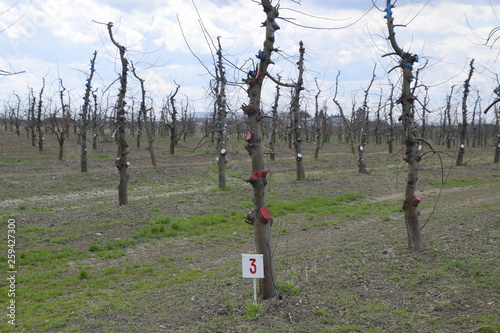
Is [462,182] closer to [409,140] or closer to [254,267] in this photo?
[409,140]

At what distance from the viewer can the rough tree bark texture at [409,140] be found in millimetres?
6930

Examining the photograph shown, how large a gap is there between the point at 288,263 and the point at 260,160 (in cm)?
311

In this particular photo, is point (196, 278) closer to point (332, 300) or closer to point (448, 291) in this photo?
point (332, 300)

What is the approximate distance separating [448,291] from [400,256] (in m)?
1.67

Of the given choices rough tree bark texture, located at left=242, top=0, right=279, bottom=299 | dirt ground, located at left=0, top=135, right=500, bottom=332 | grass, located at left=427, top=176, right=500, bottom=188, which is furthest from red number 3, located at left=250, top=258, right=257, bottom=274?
grass, located at left=427, top=176, right=500, bottom=188

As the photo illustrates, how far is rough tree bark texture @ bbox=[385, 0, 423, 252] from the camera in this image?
6930 millimetres

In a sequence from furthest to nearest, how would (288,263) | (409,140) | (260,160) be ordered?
(288,263) → (409,140) → (260,160)

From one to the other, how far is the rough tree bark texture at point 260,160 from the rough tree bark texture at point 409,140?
272 cm

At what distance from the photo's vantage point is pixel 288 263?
7.88m

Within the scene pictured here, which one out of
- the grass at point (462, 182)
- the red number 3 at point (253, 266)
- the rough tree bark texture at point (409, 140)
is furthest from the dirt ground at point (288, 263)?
the grass at point (462, 182)

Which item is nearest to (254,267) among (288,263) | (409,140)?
(288,263)

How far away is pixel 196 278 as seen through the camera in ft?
24.8

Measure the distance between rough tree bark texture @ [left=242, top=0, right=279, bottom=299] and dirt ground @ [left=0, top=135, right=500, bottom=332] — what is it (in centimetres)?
44

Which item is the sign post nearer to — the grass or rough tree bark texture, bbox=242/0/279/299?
rough tree bark texture, bbox=242/0/279/299
